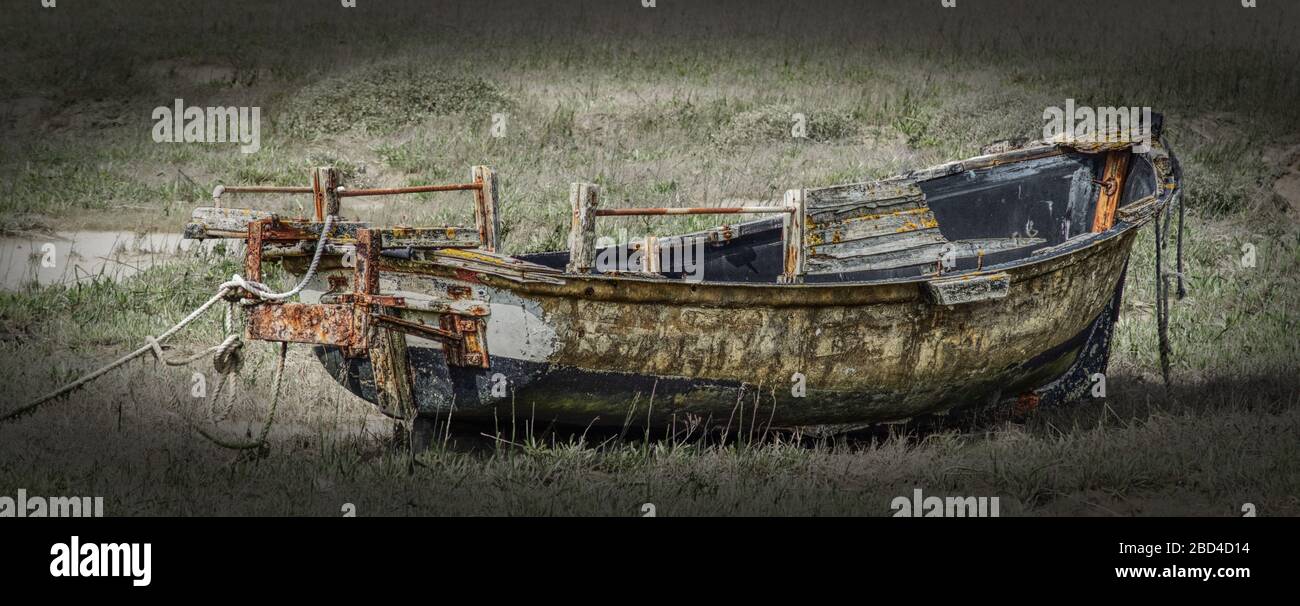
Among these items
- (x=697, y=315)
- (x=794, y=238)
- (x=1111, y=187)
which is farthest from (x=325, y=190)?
(x=1111, y=187)

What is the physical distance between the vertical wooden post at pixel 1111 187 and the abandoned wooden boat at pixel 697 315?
0.45 m

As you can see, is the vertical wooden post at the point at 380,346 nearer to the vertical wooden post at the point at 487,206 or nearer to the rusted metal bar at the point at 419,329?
the rusted metal bar at the point at 419,329

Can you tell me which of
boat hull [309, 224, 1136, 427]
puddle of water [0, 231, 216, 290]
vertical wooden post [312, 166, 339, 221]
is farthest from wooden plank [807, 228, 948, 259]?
puddle of water [0, 231, 216, 290]

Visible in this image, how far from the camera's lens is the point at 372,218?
12.3 m

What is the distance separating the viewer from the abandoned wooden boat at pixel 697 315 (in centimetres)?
603

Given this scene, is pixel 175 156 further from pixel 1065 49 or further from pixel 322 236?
pixel 1065 49

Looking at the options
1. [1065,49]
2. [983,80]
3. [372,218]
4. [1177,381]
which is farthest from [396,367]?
[1065,49]

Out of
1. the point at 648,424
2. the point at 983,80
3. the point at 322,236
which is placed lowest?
the point at 648,424

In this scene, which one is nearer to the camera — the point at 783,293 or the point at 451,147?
the point at 783,293

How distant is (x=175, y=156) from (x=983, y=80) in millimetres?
9666

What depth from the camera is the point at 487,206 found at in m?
6.82

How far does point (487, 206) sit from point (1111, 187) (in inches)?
186

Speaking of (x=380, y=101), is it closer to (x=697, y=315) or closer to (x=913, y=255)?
(x=913, y=255)

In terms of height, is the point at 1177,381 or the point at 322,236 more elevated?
the point at 322,236
